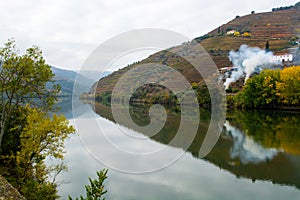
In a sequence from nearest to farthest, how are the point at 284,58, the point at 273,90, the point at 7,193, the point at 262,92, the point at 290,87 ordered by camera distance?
the point at 7,193 < the point at 290,87 < the point at 273,90 < the point at 262,92 < the point at 284,58

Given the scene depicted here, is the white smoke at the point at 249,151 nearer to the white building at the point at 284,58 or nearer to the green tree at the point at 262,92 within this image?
the green tree at the point at 262,92

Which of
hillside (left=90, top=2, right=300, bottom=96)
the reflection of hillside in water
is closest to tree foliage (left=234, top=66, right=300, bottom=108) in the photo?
the reflection of hillside in water

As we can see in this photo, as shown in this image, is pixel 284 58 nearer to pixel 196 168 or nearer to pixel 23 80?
pixel 196 168

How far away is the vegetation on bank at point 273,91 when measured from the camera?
4691 centimetres

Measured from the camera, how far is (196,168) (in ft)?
56.7

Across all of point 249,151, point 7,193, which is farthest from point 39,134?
point 249,151

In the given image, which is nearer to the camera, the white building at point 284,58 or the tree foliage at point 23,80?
the tree foliage at point 23,80

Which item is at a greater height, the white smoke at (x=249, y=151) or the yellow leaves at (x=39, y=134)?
the yellow leaves at (x=39, y=134)

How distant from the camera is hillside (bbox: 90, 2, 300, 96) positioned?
319 feet

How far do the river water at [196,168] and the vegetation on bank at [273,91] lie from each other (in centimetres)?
2284

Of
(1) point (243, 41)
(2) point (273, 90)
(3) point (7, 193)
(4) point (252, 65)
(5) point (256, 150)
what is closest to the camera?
(3) point (7, 193)

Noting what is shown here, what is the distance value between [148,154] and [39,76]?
11298 millimetres

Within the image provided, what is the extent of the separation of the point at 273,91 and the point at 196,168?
37.3m

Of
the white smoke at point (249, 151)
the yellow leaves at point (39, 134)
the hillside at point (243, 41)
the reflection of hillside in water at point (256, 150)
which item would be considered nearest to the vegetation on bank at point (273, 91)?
the reflection of hillside in water at point (256, 150)
